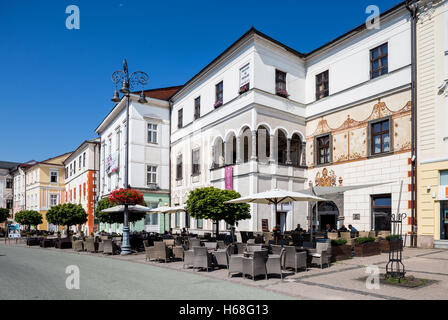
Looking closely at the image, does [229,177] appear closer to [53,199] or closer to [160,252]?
[160,252]

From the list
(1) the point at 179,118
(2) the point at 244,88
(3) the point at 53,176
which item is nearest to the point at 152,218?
(1) the point at 179,118

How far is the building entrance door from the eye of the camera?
16922 mm

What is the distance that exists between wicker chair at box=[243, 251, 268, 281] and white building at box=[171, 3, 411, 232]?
11.5 metres

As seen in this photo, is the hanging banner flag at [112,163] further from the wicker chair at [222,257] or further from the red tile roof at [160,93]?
the wicker chair at [222,257]

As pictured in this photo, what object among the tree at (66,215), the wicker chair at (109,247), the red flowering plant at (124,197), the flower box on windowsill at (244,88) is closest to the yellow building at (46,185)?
the tree at (66,215)

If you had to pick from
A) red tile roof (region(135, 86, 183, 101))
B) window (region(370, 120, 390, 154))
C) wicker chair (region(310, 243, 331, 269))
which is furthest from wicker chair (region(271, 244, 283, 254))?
red tile roof (region(135, 86, 183, 101))

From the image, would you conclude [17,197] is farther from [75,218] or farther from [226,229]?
[226,229]

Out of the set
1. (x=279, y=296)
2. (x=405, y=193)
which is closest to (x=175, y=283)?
(x=279, y=296)

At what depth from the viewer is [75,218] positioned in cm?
2703

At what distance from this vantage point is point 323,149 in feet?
75.8

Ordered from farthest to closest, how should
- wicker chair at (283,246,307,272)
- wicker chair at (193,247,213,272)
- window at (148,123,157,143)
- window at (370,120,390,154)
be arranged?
window at (148,123,157,143)
window at (370,120,390,154)
wicker chair at (193,247,213,272)
wicker chair at (283,246,307,272)

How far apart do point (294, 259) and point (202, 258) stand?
268 centimetres

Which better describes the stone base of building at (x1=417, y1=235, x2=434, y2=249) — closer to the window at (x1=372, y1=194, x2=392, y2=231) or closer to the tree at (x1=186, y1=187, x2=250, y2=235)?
the window at (x1=372, y1=194, x2=392, y2=231)

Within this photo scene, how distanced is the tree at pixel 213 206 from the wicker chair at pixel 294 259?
554cm
